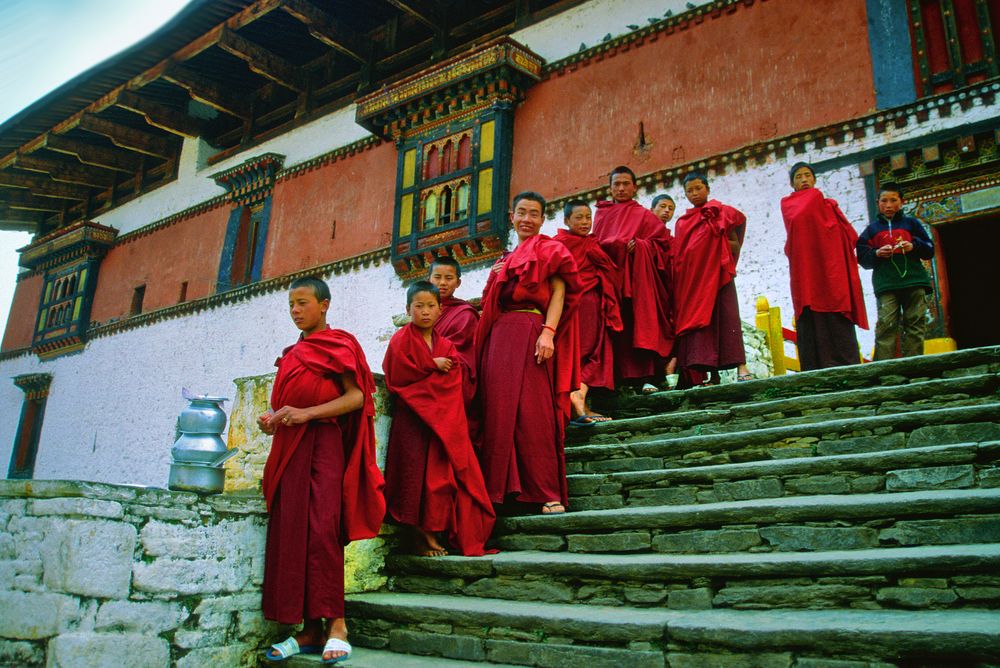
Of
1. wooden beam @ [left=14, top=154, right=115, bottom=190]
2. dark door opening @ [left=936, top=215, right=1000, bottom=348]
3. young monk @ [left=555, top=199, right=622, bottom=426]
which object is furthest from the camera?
wooden beam @ [left=14, top=154, right=115, bottom=190]

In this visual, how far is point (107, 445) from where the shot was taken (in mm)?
13523

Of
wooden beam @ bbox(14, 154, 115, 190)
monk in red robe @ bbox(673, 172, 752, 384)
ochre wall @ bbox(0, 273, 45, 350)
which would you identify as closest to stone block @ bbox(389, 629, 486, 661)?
monk in red robe @ bbox(673, 172, 752, 384)

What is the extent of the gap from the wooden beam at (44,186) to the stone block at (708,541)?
17.1 m

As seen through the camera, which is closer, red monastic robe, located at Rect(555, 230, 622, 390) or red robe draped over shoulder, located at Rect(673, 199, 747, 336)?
red monastic robe, located at Rect(555, 230, 622, 390)

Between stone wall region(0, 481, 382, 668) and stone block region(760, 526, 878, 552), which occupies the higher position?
stone block region(760, 526, 878, 552)

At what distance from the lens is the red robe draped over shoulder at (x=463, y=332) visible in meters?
3.64

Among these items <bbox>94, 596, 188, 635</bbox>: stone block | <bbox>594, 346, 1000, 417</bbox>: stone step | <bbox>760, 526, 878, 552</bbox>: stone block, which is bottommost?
<bbox>94, 596, 188, 635</bbox>: stone block

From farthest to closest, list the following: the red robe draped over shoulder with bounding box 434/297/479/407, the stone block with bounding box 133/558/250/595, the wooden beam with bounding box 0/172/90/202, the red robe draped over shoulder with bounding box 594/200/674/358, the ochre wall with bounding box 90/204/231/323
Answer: the wooden beam with bounding box 0/172/90/202 → the ochre wall with bounding box 90/204/231/323 → the red robe draped over shoulder with bounding box 594/200/674/358 → the red robe draped over shoulder with bounding box 434/297/479/407 → the stone block with bounding box 133/558/250/595

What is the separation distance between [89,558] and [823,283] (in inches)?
169

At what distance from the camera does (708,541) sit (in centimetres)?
258

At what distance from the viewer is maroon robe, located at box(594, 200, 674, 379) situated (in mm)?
4738

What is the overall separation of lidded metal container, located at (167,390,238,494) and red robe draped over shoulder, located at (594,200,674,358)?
273 centimetres

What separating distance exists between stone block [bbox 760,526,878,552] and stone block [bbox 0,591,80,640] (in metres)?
2.34

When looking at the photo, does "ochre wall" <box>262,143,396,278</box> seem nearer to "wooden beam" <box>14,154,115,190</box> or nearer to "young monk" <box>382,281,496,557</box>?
"wooden beam" <box>14,154,115,190</box>
